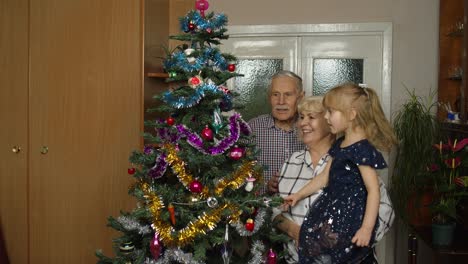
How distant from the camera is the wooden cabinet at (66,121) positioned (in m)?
3.05

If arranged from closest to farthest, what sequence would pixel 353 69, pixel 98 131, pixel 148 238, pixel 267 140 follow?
pixel 148 238 → pixel 267 140 → pixel 98 131 → pixel 353 69

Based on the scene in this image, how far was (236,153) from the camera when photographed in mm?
2029

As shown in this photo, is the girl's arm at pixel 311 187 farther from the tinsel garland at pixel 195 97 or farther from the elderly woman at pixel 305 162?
the tinsel garland at pixel 195 97

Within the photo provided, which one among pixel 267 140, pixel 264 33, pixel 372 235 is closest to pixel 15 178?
pixel 267 140

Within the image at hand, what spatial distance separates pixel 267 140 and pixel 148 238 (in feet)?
2.76

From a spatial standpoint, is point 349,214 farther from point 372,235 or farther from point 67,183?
point 67,183

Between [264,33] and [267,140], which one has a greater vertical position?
[264,33]

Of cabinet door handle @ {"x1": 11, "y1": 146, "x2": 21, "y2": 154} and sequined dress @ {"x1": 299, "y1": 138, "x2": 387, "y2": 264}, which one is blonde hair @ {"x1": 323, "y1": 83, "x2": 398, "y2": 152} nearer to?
sequined dress @ {"x1": 299, "y1": 138, "x2": 387, "y2": 264}

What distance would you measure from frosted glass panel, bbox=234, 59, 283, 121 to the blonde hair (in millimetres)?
2064

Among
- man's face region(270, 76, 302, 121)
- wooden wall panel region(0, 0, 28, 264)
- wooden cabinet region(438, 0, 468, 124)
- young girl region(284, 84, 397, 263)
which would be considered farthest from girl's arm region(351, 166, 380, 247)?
wooden wall panel region(0, 0, 28, 264)

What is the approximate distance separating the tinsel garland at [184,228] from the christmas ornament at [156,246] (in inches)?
1.3

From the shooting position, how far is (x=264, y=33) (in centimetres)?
392

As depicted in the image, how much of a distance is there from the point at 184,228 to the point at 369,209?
73cm

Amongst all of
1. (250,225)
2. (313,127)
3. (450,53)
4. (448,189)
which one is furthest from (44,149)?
(450,53)
